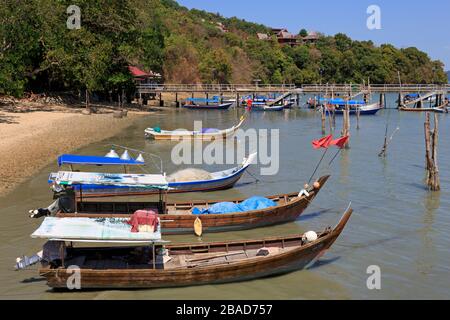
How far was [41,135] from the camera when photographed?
3334 cm

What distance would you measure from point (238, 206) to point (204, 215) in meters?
1.53

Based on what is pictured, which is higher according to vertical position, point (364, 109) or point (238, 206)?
point (364, 109)

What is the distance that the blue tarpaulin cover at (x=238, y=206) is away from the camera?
56.1 ft

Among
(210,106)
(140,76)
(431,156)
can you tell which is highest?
(140,76)

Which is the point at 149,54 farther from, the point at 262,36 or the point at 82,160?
the point at 262,36

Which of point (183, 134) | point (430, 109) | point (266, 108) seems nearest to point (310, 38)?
point (430, 109)

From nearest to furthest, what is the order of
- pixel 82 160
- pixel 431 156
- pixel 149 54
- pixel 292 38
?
1. pixel 82 160
2. pixel 431 156
3. pixel 149 54
4. pixel 292 38

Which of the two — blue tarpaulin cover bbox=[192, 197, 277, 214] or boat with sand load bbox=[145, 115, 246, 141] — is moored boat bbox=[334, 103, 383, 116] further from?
blue tarpaulin cover bbox=[192, 197, 277, 214]

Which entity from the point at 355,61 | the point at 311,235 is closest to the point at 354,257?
the point at 311,235

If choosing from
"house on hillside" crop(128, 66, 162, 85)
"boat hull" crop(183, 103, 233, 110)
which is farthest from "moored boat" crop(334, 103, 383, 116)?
"house on hillside" crop(128, 66, 162, 85)

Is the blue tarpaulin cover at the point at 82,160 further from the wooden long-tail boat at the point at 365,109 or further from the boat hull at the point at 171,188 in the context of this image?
the wooden long-tail boat at the point at 365,109

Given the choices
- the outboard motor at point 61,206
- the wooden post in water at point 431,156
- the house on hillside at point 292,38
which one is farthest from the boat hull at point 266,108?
the house on hillside at point 292,38

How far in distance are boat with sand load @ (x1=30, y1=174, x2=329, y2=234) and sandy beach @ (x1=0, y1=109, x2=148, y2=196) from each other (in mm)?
4972
